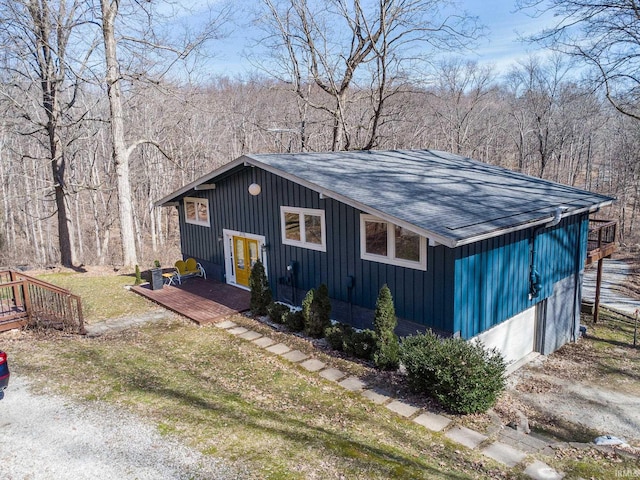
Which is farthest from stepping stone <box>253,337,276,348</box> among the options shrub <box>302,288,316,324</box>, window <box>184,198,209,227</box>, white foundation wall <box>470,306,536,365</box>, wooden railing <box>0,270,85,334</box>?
window <box>184,198,209,227</box>

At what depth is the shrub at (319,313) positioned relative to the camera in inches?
357

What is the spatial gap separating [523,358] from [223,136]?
2599 centimetres

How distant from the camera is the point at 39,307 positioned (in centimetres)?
925

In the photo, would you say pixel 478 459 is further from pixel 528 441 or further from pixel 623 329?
pixel 623 329

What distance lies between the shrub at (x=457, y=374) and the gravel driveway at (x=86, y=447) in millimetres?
3236

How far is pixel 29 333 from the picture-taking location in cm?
887

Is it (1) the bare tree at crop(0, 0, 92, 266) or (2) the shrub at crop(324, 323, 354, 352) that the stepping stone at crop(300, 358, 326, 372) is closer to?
(2) the shrub at crop(324, 323, 354, 352)

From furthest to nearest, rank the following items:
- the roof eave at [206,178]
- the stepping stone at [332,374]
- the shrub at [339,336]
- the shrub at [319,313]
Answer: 1. the roof eave at [206,178]
2. the shrub at [319,313]
3. the shrub at [339,336]
4. the stepping stone at [332,374]

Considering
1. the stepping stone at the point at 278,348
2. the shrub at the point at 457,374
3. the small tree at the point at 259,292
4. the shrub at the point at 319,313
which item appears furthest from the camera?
the small tree at the point at 259,292

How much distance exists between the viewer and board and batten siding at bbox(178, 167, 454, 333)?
769cm

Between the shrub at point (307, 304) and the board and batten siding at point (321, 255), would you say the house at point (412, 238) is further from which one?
the shrub at point (307, 304)

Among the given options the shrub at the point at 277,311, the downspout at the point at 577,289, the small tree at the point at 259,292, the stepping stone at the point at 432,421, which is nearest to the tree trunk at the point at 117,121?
the small tree at the point at 259,292

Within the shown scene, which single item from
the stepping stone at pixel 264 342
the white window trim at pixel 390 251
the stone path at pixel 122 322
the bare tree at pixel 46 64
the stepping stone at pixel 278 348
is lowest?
the stepping stone at pixel 278 348

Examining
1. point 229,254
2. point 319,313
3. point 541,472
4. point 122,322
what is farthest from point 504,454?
point 229,254
